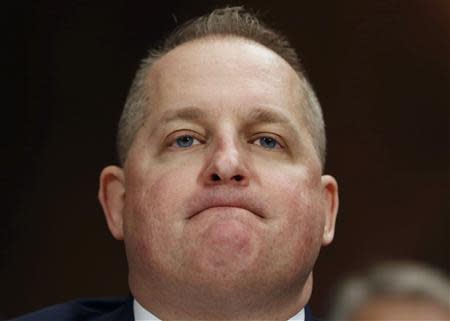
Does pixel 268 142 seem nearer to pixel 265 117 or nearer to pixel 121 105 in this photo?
pixel 265 117

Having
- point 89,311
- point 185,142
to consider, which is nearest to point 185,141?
point 185,142

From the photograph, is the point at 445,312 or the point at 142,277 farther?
the point at 445,312

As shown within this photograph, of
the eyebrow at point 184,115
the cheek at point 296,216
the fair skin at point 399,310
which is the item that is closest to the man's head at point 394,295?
the fair skin at point 399,310

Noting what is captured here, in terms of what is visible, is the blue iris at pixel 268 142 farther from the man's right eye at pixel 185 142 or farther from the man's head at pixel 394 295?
the man's head at pixel 394 295

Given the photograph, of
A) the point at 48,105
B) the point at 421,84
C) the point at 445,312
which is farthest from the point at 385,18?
the point at 48,105

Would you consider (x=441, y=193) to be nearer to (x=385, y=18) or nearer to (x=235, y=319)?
(x=385, y=18)

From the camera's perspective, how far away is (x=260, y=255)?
1.18 metres

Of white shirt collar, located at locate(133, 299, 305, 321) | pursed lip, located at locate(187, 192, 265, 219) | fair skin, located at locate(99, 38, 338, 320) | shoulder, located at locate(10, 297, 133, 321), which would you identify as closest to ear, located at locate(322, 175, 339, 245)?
fair skin, located at locate(99, 38, 338, 320)

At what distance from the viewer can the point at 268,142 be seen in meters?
1.28

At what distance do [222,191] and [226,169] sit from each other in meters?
0.03

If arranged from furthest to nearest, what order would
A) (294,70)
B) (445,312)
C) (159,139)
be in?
(445,312) < (294,70) < (159,139)

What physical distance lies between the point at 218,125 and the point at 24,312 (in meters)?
0.61

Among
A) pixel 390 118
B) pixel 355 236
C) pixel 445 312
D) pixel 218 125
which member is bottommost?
pixel 445 312

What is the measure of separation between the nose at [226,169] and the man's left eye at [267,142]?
7cm
